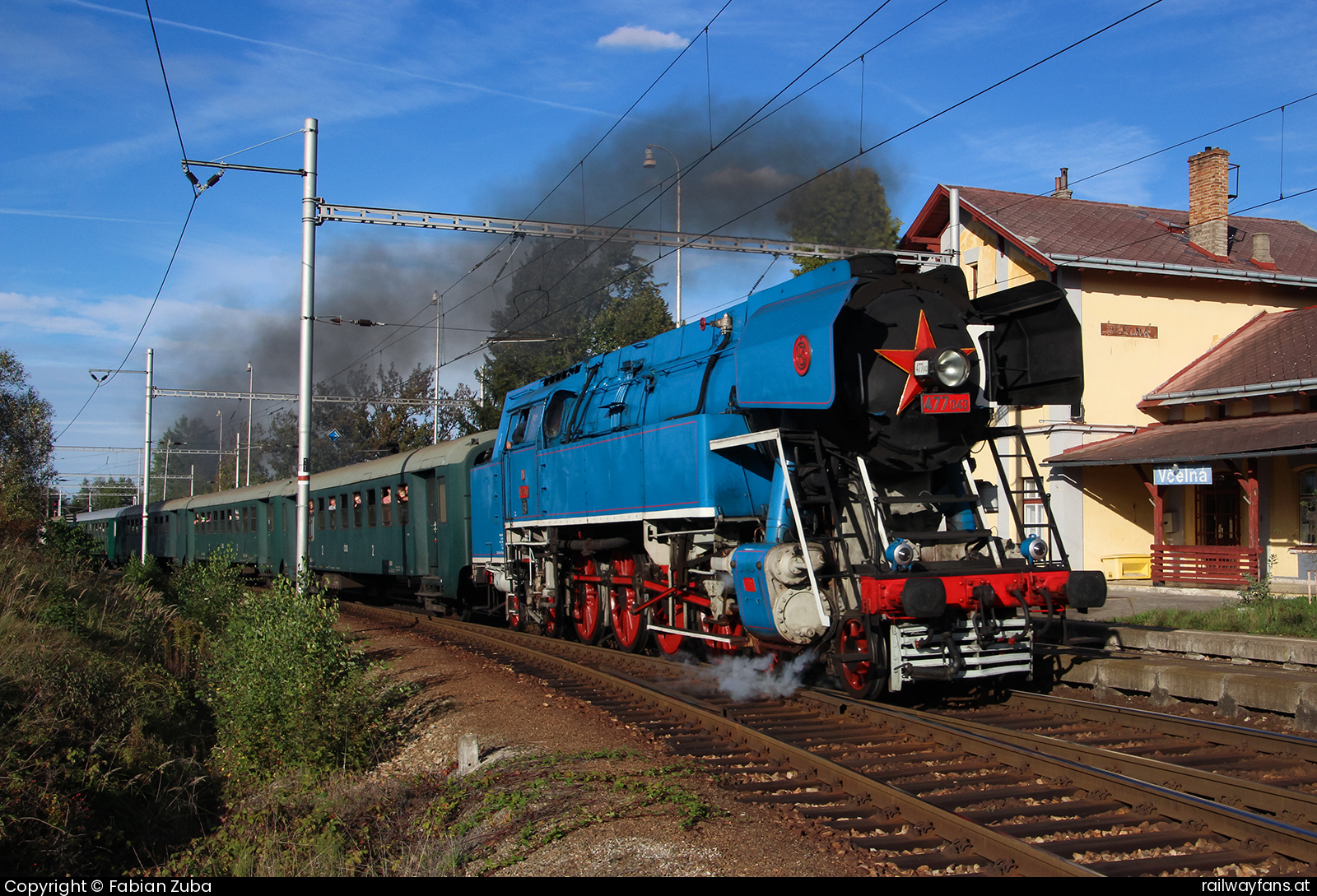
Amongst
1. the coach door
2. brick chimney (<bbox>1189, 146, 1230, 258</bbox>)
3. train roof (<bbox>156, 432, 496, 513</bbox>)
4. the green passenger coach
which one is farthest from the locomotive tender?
brick chimney (<bbox>1189, 146, 1230, 258</bbox>)

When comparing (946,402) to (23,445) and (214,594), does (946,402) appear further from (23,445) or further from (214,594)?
(23,445)

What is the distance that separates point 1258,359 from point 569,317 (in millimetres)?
37819

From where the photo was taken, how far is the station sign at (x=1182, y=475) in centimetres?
1730

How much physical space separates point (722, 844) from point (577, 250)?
180ft

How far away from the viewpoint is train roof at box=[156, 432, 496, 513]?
17.4m

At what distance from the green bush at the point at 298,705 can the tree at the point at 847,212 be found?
104 feet

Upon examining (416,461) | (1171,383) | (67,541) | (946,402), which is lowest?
(67,541)

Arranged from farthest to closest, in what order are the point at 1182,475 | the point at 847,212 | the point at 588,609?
the point at 847,212, the point at 1182,475, the point at 588,609

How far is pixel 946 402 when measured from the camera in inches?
316

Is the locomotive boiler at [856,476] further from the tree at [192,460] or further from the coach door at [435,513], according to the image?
the tree at [192,460]

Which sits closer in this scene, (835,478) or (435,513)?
(835,478)

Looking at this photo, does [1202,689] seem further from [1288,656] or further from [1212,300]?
[1212,300]

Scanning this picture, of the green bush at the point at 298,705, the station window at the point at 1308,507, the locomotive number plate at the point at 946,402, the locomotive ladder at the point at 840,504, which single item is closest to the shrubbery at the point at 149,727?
the green bush at the point at 298,705

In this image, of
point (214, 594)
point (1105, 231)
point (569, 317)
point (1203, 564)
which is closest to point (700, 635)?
point (214, 594)
